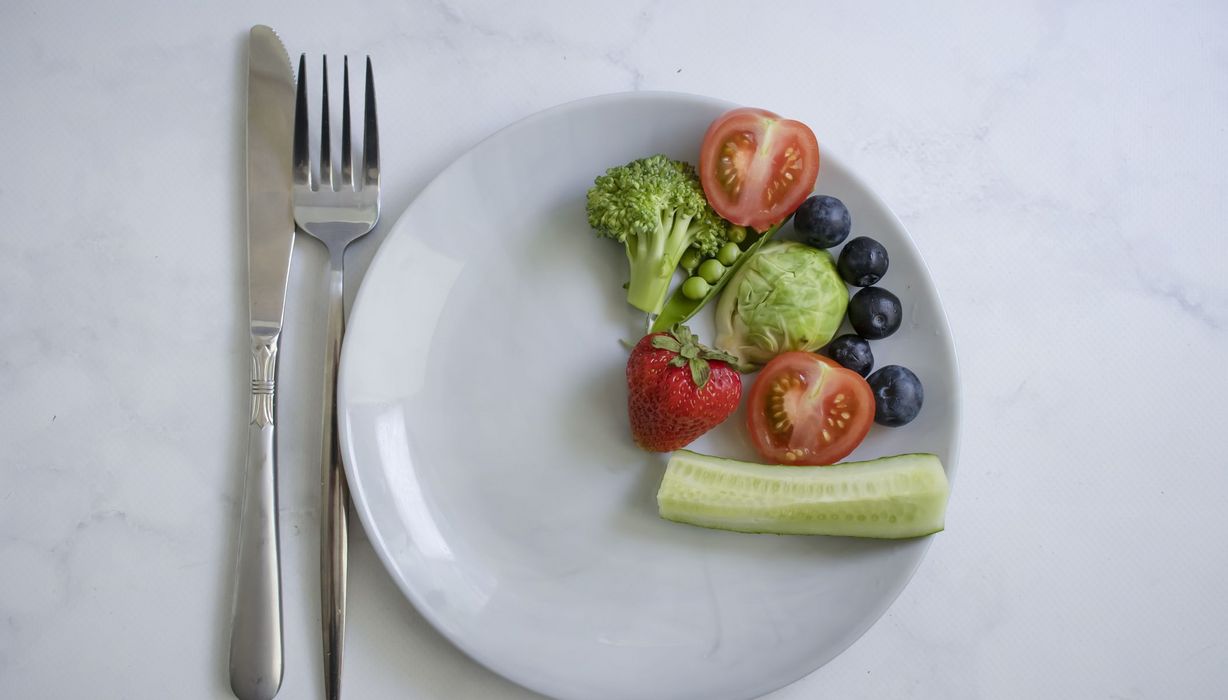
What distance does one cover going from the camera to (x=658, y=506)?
1833mm

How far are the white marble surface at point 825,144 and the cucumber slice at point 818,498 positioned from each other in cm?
31

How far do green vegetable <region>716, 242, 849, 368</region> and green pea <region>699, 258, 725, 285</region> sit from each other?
0.03 metres

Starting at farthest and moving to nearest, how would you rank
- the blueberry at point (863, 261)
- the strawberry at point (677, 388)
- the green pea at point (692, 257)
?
1. the green pea at point (692, 257)
2. the blueberry at point (863, 261)
3. the strawberry at point (677, 388)

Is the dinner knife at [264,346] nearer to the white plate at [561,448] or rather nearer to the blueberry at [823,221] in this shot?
the white plate at [561,448]

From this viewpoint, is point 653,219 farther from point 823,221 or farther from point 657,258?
point 823,221

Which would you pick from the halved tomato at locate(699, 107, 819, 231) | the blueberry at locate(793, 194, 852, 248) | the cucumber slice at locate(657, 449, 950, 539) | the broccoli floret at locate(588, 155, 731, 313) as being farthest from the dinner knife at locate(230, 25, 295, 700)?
the blueberry at locate(793, 194, 852, 248)

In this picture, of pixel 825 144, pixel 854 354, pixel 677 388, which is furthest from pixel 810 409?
pixel 825 144

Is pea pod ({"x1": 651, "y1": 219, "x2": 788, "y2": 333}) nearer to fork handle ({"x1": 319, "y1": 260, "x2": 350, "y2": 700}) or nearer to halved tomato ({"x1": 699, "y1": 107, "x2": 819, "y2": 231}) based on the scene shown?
halved tomato ({"x1": 699, "y1": 107, "x2": 819, "y2": 231})

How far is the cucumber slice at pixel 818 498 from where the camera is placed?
1.74m

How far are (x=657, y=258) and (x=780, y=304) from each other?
10.9 inches

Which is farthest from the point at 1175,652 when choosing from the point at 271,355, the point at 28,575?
the point at 28,575

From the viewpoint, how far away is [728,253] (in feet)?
6.23

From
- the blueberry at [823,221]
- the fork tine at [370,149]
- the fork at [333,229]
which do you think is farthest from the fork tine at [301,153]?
the blueberry at [823,221]

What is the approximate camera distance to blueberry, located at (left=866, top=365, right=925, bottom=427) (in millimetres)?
1792
